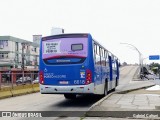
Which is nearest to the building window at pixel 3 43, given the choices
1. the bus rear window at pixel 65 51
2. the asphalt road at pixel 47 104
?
the asphalt road at pixel 47 104

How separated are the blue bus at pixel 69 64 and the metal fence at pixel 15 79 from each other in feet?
25.2

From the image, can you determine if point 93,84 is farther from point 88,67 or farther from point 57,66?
point 57,66

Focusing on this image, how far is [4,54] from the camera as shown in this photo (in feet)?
275

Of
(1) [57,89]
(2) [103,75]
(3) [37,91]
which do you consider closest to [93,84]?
(1) [57,89]

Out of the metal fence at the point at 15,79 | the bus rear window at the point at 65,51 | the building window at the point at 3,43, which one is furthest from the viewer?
the building window at the point at 3,43

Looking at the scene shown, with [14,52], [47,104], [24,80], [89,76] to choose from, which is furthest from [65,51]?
[14,52]

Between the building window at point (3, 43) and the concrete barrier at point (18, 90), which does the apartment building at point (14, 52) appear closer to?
the building window at point (3, 43)

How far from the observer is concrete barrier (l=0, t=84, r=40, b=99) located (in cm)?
2029

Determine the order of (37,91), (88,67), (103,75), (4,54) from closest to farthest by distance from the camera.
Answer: (88,67) → (103,75) → (37,91) → (4,54)

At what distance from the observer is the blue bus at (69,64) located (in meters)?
14.2

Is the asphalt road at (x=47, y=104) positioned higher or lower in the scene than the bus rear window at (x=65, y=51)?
lower

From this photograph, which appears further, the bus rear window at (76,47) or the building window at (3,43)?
the building window at (3,43)

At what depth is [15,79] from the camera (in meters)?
23.5

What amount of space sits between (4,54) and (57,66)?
7165 centimetres
